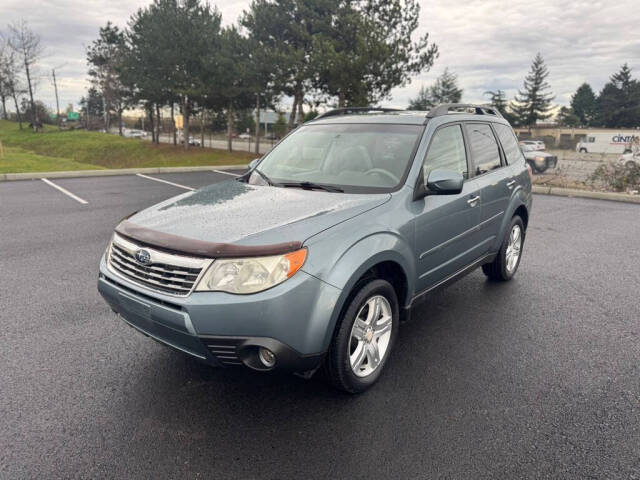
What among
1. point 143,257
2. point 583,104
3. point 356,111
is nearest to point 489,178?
point 356,111

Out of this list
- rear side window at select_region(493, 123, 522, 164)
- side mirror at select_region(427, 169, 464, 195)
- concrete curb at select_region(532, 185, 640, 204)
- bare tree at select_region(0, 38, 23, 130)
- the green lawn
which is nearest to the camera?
side mirror at select_region(427, 169, 464, 195)

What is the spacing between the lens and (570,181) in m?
15.1

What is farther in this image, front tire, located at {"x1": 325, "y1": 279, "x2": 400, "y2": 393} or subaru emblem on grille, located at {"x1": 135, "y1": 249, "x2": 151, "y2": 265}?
front tire, located at {"x1": 325, "y1": 279, "x2": 400, "y2": 393}

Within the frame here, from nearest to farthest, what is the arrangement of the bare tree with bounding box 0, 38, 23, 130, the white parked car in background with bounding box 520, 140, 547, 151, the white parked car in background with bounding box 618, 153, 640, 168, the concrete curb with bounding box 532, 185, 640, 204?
1. the concrete curb with bounding box 532, 185, 640, 204
2. the white parked car in background with bounding box 618, 153, 640, 168
3. the white parked car in background with bounding box 520, 140, 547, 151
4. the bare tree with bounding box 0, 38, 23, 130

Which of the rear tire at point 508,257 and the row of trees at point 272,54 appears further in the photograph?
the row of trees at point 272,54

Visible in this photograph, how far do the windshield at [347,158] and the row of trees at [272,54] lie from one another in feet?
59.8

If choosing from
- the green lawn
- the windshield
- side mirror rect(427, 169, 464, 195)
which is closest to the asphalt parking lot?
side mirror rect(427, 169, 464, 195)

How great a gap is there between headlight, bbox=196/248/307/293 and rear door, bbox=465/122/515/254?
239 cm

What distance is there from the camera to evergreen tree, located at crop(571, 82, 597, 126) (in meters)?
93.9

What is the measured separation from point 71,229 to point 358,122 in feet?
19.1

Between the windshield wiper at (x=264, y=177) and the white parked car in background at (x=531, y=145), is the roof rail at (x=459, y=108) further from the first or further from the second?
the white parked car in background at (x=531, y=145)

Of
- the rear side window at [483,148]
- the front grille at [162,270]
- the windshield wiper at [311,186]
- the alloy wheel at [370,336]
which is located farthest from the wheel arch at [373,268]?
the rear side window at [483,148]

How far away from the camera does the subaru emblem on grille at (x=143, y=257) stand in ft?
8.26

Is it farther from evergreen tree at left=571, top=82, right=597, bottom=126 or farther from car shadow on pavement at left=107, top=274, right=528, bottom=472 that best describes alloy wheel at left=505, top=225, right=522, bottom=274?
evergreen tree at left=571, top=82, right=597, bottom=126
